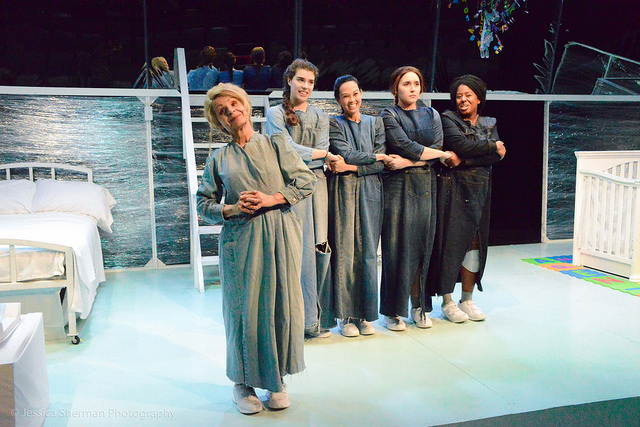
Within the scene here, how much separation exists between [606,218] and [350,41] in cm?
304

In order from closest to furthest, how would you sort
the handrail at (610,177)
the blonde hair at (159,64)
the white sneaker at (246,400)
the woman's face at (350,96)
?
the white sneaker at (246,400) < the woman's face at (350,96) < the handrail at (610,177) < the blonde hair at (159,64)

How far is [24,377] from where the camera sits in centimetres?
229

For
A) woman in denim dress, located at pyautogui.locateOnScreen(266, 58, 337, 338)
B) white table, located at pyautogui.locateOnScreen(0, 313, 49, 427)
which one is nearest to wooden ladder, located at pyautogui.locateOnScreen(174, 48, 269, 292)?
woman in denim dress, located at pyautogui.locateOnScreen(266, 58, 337, 338)

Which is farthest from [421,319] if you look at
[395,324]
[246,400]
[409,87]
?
[246,400]

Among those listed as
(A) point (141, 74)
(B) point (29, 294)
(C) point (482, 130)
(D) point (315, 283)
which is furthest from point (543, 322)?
(A) point (141, 74)

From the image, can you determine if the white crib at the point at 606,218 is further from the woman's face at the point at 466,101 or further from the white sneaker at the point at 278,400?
the white sneaker at the point at 278,400

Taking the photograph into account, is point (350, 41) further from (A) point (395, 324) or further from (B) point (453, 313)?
(A) point (395, 324)

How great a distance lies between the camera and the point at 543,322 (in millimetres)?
3922

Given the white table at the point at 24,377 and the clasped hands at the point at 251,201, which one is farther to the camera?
the clasped hands at the point at 251,201

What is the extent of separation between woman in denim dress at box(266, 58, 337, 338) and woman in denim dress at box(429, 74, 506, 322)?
802 mm

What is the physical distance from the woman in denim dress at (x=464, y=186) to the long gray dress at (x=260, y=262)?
1463 millimetres

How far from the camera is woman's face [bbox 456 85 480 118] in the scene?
3740 mm

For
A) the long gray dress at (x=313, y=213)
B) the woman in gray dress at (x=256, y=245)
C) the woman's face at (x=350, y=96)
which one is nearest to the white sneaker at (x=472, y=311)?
the long gray dress at (x=313, y=213)

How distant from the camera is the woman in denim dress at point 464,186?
374cm
